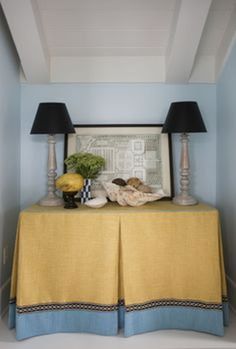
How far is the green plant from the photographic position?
2311 millimetres

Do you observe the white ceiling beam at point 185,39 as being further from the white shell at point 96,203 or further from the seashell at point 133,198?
the white shell at point 96,203

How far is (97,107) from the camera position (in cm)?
268

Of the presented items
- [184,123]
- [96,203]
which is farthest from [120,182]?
[184,123]

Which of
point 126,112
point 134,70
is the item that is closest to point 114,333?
point 126,112

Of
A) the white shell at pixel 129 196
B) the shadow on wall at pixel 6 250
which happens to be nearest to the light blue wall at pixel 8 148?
the shadow on wall at pixel 6 250

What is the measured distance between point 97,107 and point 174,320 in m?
1.71

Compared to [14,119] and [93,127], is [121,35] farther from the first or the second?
[14,119]

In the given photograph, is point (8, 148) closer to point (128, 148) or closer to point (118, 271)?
point (128, 148)

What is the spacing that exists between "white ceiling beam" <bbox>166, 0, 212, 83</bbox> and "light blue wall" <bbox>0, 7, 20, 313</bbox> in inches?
47.7

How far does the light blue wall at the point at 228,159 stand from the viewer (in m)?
2.38

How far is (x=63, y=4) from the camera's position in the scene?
2.19 metres

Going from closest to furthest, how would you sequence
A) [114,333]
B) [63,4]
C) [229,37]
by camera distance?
[114,333]
[63,4]
[229,37]

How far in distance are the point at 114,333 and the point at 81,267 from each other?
45cm

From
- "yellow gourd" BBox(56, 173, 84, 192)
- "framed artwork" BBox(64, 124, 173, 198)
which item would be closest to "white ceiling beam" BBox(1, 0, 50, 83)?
"framed artwork" BBox(64, 124, 173, 198)
